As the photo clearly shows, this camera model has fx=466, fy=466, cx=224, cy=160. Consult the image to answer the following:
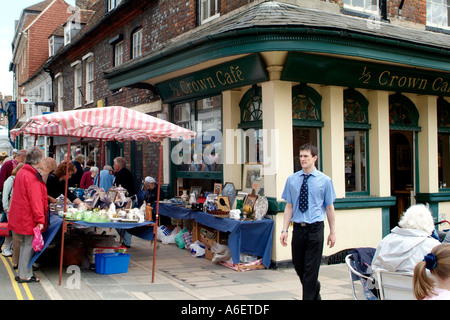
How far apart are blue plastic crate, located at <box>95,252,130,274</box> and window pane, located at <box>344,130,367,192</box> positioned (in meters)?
4.28

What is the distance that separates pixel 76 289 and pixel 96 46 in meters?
12.6

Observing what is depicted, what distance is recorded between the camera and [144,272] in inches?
297

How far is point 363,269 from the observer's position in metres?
4.83

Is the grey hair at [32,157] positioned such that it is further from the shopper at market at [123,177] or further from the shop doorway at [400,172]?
the shop doorway at [400,172]

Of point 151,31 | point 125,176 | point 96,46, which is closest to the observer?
point 125,176

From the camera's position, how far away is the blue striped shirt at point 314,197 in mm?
5219

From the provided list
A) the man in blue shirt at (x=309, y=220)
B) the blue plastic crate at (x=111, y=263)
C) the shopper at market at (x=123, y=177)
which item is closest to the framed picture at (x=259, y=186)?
the blue plastic crate at (x=111, y=263)

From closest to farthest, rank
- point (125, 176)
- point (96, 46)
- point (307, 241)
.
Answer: point (307, 241) → point (125, 176) → point (96, 46)

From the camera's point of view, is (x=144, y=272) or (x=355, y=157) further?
(x=355, y=157)

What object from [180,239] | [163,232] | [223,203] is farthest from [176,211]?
Result: [223,203]

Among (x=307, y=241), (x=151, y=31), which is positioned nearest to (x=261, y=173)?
(x=307, y=241)

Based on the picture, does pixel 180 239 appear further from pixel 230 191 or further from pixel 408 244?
pixel 408 244

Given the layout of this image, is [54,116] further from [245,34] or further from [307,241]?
[307,241]

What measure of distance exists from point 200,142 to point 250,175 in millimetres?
2061
